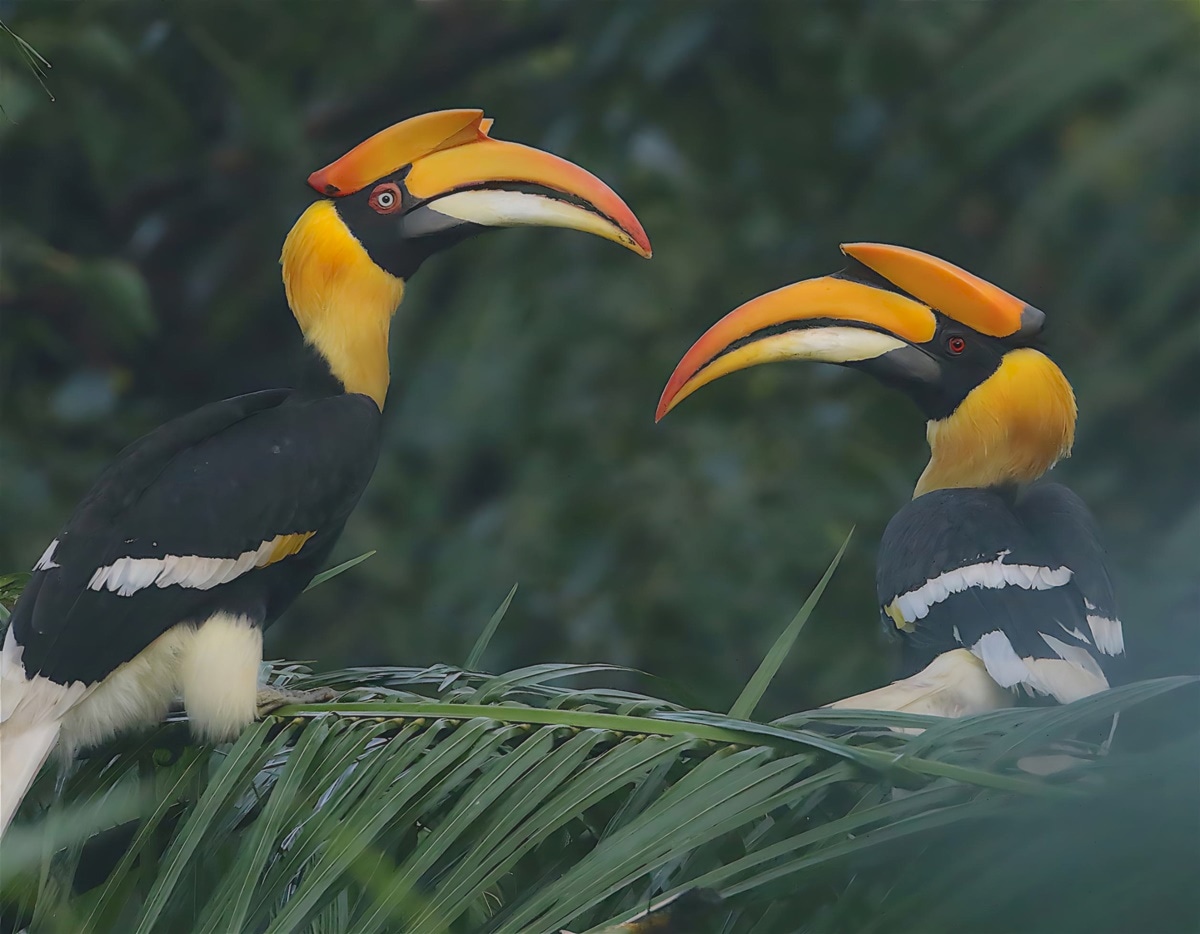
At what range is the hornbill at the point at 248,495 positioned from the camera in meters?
1.21

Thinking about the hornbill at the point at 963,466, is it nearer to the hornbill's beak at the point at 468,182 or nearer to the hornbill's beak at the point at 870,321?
the hornbill's beak at the point at 870,321

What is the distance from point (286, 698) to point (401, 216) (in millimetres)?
544

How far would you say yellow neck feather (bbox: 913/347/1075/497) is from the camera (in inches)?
60.7

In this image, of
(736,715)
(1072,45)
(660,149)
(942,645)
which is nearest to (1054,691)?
(942,645)

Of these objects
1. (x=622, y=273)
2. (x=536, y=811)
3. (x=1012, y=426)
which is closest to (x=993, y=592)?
(x=1012, y=426)

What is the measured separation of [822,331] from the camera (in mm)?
1588

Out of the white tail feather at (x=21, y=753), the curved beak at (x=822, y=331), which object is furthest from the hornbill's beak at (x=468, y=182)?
the white tail feather at (x=21, y=753)

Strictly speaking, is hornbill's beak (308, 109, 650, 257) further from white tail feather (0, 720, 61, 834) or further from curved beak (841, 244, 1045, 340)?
white tail feather (0, 720, 61, 834)

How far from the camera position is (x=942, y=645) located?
146 centimetres

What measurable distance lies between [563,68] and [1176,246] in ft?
4.24

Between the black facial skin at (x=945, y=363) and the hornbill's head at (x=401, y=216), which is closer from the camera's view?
the hornbill's head at (x=401, y=216)

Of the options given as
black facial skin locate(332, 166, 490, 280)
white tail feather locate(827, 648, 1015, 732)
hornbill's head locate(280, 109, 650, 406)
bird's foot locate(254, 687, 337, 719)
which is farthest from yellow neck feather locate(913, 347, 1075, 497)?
bird's foot locate(254, 687, 337, 719)

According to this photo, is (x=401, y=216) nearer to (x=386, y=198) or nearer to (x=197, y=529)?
(x=386, y=198)

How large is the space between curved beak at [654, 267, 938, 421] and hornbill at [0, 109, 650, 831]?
161mm
